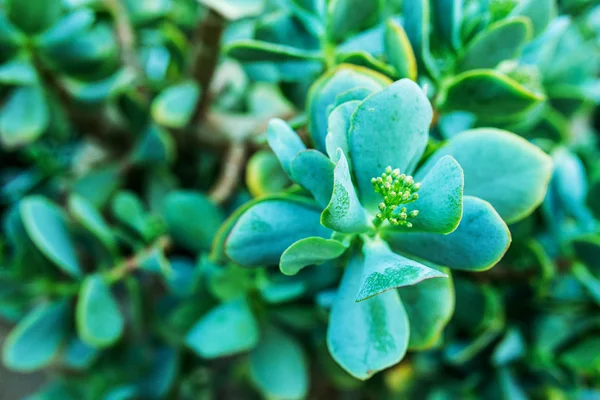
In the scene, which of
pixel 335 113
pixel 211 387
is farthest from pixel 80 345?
pixel 335 113

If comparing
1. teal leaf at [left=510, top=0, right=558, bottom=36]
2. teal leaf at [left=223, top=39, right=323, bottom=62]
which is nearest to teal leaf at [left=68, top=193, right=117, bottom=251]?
teal leaf at [left=223, top=39, right=323, bottom=62]

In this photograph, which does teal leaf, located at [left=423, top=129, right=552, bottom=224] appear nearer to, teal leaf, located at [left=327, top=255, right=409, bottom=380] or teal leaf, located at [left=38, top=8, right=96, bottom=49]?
teal leaf, located at [left=327, top=255, right=409, bottom=380]

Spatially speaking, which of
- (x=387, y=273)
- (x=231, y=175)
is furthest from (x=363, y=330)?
(x=231, y=175)

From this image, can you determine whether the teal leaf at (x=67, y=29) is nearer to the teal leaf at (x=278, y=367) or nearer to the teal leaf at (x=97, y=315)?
the teal leaf at (x=97, y=315)

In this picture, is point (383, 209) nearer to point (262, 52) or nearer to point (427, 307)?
point (427, 307)

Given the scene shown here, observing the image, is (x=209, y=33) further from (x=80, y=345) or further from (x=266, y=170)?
(x=80, y=345)
